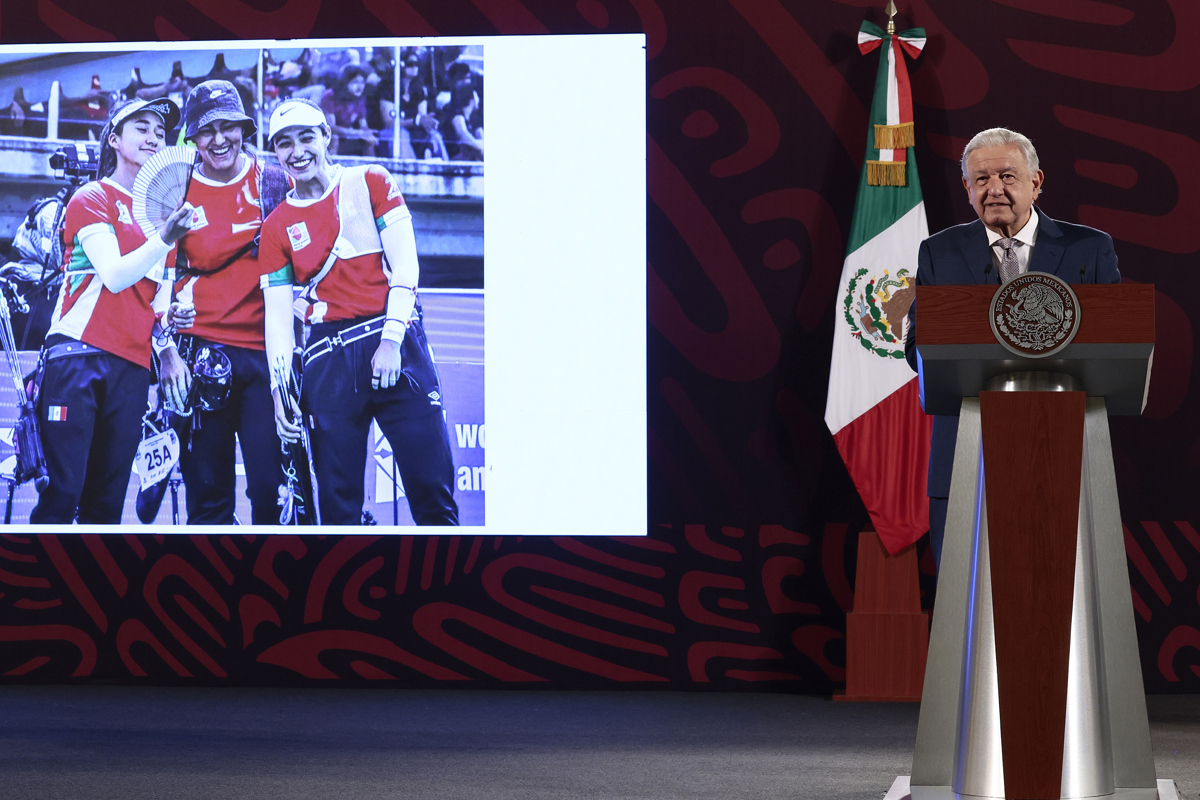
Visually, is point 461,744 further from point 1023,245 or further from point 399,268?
point 1023,245

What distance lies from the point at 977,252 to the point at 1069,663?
803 millimetres

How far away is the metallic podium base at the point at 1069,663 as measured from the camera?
193 centimetres

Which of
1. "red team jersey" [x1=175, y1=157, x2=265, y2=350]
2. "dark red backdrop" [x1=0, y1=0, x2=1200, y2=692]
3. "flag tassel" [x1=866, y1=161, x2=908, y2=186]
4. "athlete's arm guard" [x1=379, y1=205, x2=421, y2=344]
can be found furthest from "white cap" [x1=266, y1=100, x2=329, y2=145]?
"flag tassel" [x1=866, y1=161, x2=908, y2=186]

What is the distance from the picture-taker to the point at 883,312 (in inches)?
160

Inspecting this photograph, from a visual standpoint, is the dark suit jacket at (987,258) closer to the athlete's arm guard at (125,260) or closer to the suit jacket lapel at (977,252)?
the suit jacket lapel at (977,252)

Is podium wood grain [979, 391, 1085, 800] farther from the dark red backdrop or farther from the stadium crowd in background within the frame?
the stadium crowd in background

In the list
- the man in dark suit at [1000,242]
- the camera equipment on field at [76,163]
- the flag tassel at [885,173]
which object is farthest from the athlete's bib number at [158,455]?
the man in dark suit at [1000,242]

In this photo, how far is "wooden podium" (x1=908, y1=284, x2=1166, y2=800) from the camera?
1896 millimetres

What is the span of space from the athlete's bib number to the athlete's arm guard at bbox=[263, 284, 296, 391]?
0.42m

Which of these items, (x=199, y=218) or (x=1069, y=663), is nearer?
(x=1069, y=663)

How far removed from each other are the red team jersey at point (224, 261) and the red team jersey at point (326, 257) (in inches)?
3.1

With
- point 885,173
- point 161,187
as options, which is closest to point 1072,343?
point 885,173

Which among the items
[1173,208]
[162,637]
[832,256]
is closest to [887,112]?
[832,256]

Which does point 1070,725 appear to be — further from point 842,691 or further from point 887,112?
point 887,112
